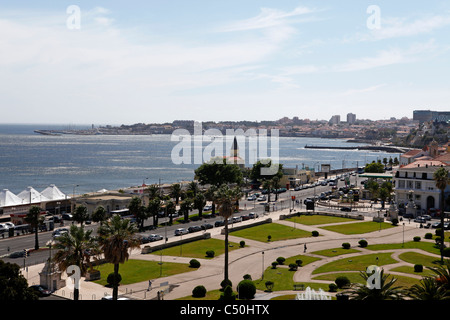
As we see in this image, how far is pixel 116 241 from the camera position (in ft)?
94.5

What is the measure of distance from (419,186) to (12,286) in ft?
217

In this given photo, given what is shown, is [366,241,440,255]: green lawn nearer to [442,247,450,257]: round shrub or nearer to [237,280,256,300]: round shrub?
[442,247,450,257]: round shrub

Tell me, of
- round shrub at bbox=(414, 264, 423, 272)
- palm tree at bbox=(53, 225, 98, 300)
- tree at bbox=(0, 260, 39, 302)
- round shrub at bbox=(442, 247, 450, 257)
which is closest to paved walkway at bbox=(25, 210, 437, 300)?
round shrub at bbox=(414, 264, 423, 272)

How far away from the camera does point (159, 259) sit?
4591cm

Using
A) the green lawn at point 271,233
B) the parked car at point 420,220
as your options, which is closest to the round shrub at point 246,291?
the green lawn at point 271,233

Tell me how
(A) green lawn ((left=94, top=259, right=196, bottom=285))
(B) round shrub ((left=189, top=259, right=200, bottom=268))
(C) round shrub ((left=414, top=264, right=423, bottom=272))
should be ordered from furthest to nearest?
(B) round shrub ((left=189, top=259, right=200, bottom=268))
(C) round shrub ((left=414, top=264, right=423, bottom=272))
(A) green lawn ((left=94, top=259, right=196, bottom=285))

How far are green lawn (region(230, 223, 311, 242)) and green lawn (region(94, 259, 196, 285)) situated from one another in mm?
14745

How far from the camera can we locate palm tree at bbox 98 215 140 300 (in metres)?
28.7

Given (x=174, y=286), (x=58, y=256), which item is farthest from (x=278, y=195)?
(x=58, y=256)

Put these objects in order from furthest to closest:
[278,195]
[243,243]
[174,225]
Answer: [278,195]
[174,225]
[243,243]

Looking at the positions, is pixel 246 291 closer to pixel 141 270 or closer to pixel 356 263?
pixel 141 270
